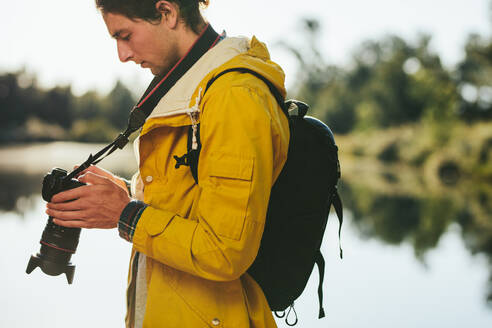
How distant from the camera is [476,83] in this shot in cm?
5488

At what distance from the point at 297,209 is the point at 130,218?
21.2 inches

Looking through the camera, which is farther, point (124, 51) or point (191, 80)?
point (124, 51)

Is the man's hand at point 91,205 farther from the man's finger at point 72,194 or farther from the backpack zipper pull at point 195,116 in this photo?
the backpack zipper pull at point 195,116

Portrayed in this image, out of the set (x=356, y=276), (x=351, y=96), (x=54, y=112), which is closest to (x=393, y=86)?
(x=351, y=96)

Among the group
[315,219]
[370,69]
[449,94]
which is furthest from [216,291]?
[370,69]

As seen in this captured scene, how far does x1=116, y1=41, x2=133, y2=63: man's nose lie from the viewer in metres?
1.76

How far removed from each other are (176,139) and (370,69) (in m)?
67.9

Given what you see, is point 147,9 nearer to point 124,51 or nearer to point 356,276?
point 124,51

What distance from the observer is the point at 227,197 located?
1.43 meters

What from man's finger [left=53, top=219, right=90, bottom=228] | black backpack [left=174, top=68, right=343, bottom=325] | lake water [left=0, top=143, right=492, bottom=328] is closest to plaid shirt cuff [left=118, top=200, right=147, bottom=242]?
man's finger [left=53, top=219, right=90, bottom=228]

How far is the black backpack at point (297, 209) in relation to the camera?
67.0 inches

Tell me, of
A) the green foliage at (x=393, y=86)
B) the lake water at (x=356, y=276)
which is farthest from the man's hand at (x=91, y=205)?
the green foliage at (x=393, y=86)

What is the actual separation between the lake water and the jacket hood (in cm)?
377

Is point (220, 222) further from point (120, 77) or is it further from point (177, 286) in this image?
point (120, 77)
